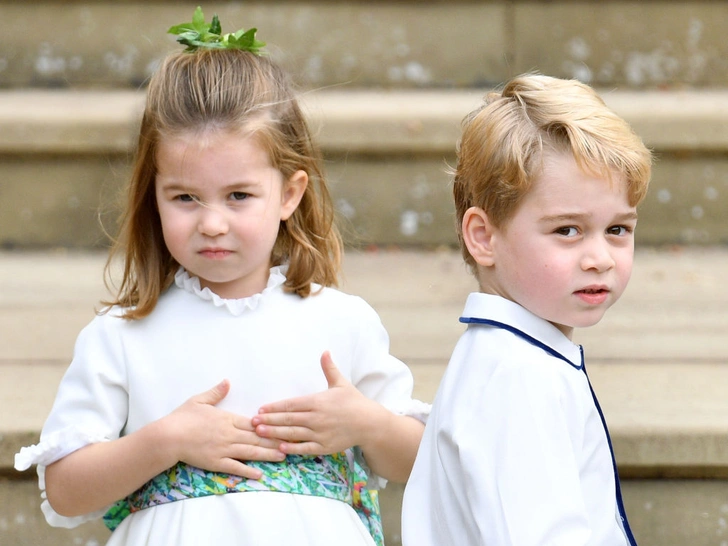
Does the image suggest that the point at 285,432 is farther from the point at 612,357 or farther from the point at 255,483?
the point at 612,357

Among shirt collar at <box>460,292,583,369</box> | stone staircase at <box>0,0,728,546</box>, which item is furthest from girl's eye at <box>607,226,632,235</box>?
stone staircase at <box>0,0,728,546</box>

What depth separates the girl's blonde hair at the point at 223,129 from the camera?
60.9 inches

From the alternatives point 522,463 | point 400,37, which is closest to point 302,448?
point 522,463

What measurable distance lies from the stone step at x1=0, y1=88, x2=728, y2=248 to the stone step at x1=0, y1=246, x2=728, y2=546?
0.24 ft

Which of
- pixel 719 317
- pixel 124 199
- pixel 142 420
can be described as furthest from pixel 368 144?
pixel 142 420

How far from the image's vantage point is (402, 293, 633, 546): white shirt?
47.9 inches

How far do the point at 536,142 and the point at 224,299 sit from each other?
56 cm

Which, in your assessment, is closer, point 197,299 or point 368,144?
point 197,299

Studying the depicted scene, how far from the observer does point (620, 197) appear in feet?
4.30

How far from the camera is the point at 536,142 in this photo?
1.31 meters

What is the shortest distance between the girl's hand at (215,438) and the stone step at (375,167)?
141 cm

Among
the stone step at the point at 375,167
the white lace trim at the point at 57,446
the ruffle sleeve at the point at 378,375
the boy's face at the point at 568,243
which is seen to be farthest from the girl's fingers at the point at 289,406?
the stone step at the point at 375,167

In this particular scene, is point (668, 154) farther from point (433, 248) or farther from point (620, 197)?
point (620, 197)

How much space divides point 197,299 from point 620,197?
663mm
